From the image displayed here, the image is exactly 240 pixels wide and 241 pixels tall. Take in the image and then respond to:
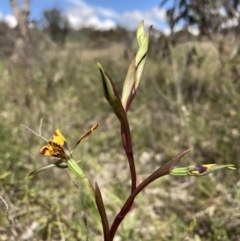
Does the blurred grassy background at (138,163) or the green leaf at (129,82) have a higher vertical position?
the blurred grassy background at (138,163)

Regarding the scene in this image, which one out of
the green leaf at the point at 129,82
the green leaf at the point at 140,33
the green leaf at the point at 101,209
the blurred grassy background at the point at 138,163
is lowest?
the green leaf at the point at 101,209

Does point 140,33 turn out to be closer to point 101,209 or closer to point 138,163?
point 101,209

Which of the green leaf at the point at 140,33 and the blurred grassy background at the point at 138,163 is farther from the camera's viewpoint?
the blurred grassy background at the point at 138,163

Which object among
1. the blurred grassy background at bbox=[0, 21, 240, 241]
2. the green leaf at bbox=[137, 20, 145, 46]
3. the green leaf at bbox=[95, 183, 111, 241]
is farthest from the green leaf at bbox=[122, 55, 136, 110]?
the blurred grassy background at bbox=[0, 21, 240, 241]

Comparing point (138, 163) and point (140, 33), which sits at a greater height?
point (138, 163)

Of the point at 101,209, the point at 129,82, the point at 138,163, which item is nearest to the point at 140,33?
the point at 129,82

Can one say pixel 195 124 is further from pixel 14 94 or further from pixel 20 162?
pixel 14 94

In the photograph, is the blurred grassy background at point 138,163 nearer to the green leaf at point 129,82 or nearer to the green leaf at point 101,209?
the green leaf at point 101,209

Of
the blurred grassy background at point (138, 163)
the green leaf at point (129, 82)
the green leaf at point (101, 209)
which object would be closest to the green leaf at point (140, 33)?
the green leaf at point (129, 82)

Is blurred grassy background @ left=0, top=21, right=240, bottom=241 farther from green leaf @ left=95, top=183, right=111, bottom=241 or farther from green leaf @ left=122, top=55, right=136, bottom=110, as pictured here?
green leaf @ left=122, top=55, right=136, bottom=110
